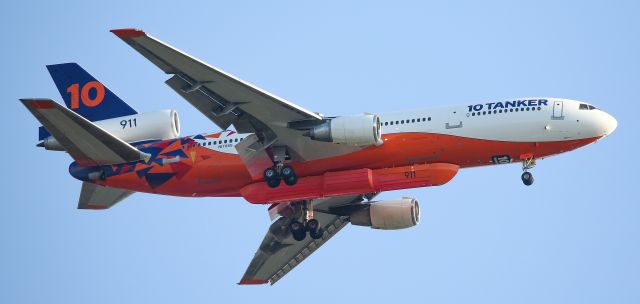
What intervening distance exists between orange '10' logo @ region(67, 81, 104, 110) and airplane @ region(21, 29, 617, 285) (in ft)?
1.23

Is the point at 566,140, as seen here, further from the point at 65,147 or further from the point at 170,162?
the point at 65,147

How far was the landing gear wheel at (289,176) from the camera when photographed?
52.8 meters

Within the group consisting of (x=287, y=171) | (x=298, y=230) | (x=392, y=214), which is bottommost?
(x=298, y=230)

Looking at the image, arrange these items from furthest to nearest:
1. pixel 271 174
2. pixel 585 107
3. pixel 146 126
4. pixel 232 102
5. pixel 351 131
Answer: pixel 146 126
pixel 271 174
pixel 585 107
pixel 232 102
pixel 351 131

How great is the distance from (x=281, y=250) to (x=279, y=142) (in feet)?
40.9

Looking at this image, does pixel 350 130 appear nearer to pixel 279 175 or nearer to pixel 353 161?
pixel 353 161

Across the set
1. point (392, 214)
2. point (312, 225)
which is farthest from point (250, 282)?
point (392, 214)

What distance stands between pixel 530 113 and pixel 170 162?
16.0 metres

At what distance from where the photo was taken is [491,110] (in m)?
52.2

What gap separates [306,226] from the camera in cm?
5681

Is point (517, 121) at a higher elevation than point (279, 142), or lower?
higher

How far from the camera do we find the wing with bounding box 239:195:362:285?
6281 centimetres

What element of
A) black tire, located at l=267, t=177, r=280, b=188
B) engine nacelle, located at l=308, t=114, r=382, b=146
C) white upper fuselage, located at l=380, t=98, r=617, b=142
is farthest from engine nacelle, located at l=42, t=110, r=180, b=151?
white upper fuselage, located at l=380, t=98, r=617, b=142

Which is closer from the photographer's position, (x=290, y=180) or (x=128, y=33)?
(x=128, y=33)
